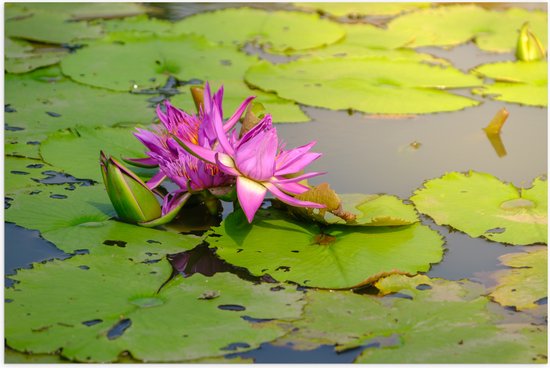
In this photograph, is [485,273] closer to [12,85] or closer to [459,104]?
[459,104]

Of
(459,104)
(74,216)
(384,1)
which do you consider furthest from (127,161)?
(384,1)

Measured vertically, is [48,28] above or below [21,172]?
above

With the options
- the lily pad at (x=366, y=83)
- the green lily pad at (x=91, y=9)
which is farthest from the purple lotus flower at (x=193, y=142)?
the green lily pad at (x=91, y=9)

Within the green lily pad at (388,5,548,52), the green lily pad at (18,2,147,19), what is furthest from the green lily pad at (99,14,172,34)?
the green lily pad at (388,5,548,52)

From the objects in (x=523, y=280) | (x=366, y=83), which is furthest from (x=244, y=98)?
(x=523, y=280)

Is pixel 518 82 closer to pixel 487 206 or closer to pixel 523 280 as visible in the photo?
pixel 487 206

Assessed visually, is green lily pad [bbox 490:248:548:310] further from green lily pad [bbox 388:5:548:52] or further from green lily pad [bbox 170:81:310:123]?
green lily pad [bbox 388:5:548:52]
